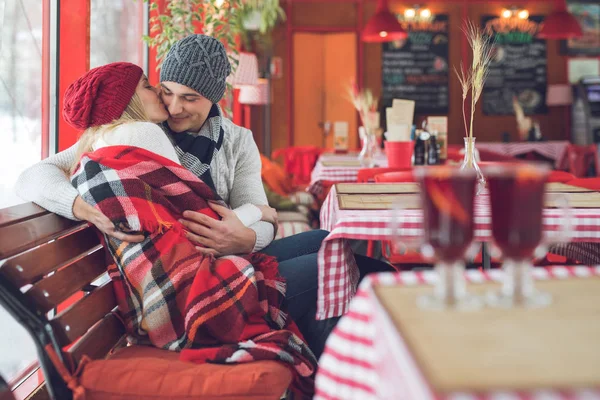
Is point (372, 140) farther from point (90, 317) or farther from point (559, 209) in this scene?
point (90, 317)

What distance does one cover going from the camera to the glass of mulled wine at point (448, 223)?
33.2 inches

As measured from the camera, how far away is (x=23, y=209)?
61.3 inches

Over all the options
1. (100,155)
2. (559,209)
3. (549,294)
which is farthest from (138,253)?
(559,209)

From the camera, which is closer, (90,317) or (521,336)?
(521,336)

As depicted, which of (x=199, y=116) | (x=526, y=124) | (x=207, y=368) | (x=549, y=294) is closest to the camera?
(x=549, y=294)

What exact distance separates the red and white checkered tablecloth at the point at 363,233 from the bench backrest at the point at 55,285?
0.54 m

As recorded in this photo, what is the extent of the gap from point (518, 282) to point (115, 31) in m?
3.52

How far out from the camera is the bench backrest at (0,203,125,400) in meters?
1.30

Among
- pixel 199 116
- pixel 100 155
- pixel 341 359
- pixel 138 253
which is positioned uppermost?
pixel 199 116

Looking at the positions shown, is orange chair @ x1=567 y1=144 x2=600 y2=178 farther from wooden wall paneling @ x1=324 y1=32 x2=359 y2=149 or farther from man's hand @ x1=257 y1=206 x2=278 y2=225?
man's hand @ x1=257 y1=206 x2=278 y2=225

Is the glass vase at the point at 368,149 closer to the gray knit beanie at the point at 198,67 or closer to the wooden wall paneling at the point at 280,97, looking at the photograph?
the gray knit beanie at the point at 198,67

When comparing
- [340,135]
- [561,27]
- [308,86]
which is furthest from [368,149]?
[308,86]

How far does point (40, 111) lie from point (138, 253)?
1.37 m

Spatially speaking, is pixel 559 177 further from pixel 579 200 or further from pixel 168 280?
pixel 168 280
